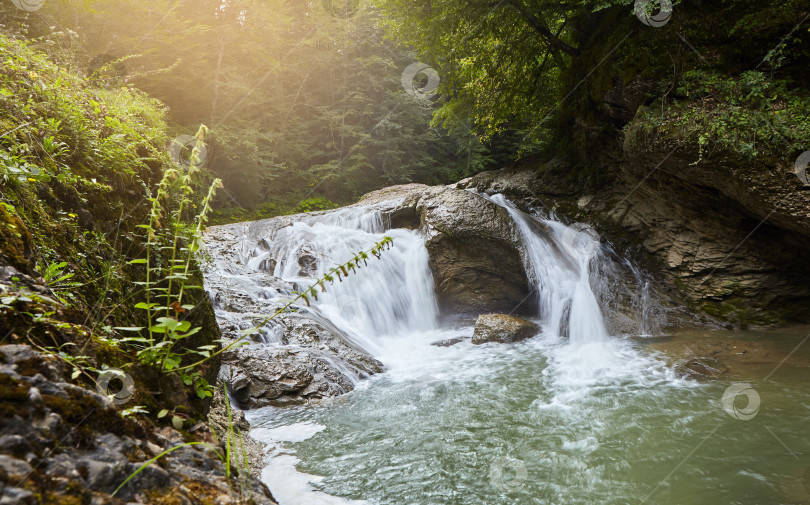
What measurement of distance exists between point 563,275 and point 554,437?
5888 millimetres

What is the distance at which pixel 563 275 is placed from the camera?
31.2 ft

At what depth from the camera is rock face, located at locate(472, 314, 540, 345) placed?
807cm

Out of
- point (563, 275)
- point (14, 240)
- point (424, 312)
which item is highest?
point (14, 240)

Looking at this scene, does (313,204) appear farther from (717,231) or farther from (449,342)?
(717,231)

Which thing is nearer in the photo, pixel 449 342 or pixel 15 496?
pixel 15 496

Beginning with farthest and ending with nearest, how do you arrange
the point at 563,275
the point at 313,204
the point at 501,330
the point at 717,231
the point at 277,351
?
1. the point at 313,204
2. the point at 563,275
3. the point at 717,231
4. the point at 501,330
5. the point at 277,351

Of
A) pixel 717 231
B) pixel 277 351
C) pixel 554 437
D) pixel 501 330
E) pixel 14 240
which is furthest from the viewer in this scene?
pixel 717 231

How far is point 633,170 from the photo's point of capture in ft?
30.8

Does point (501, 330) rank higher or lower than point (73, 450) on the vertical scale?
lower

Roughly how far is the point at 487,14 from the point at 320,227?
22.2 feet

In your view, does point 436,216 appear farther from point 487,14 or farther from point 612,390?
point 612,390

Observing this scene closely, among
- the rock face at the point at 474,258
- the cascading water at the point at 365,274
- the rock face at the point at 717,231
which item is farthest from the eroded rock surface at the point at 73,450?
the rock face at the point at 474,258

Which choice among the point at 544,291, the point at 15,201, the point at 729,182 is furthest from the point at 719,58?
the point at 15,201

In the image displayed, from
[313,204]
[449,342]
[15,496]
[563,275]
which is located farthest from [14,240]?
[313,204]
